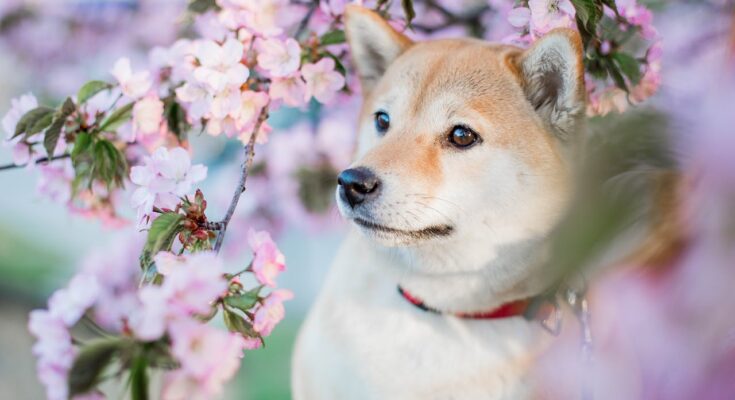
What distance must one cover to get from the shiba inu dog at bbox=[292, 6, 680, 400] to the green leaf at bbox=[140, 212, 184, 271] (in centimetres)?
26

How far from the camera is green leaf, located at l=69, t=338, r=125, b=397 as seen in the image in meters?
0.47

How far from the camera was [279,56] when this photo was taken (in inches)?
40.1

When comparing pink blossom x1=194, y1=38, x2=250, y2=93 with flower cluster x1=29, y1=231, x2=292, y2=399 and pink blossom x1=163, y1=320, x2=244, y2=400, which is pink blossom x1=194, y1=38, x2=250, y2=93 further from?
pink blossom x1=163, y1=320, x2=244, y2=400

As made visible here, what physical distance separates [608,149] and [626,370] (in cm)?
9

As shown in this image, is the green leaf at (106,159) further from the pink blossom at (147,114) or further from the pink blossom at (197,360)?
the pink blossom at (197,360)

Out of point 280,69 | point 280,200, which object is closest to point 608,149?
point 280,69

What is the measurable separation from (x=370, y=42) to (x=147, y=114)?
38 cm

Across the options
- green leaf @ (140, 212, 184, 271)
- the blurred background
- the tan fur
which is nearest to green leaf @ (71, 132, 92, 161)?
green leaf @ (140, 212, 184, 271)

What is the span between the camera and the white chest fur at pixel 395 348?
977 mm

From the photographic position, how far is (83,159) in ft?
3.42

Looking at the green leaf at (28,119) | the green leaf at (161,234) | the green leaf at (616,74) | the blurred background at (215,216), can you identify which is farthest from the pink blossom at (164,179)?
the blurred background at (215,216)

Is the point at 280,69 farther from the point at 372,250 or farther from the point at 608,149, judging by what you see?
the point at 608,149

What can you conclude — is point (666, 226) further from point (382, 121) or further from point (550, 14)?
point (382, 121)

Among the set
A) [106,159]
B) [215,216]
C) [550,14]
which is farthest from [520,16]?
[215,216]
